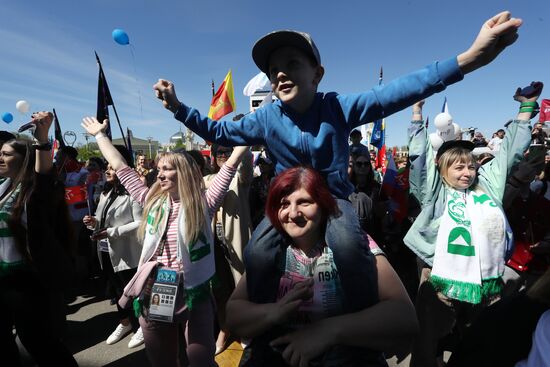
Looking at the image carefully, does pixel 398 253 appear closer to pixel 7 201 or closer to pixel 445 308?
pixel 445 308

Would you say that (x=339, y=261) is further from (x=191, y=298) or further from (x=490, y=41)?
(x=191, y=298)

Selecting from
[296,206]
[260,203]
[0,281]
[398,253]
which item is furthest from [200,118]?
[398,253]

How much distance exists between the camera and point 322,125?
1394mm

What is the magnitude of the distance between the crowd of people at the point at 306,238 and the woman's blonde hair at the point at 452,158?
0.04ft

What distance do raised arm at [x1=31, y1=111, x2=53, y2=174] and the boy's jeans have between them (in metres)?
2.10

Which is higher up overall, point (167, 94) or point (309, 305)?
point (167, 94)

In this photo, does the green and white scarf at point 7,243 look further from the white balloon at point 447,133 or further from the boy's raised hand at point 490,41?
the white balloon at point 447,133

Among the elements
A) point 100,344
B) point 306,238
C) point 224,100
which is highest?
point 224,100

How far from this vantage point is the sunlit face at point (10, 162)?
2.28m

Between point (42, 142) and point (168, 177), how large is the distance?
1057 millimetres

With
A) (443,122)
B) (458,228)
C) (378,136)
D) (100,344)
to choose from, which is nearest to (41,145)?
(100,344)

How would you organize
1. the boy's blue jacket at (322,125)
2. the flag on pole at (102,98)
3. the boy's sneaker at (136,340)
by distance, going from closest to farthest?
the boy's blue jacket at (322,125) → the boy's sneaker at (136,340) → the flag on pole at (102,98)

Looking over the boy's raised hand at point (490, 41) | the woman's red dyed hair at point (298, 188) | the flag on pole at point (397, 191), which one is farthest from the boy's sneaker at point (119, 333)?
the boy's raised hand at point (490, 41)

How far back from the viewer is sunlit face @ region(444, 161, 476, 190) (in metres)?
2.43
